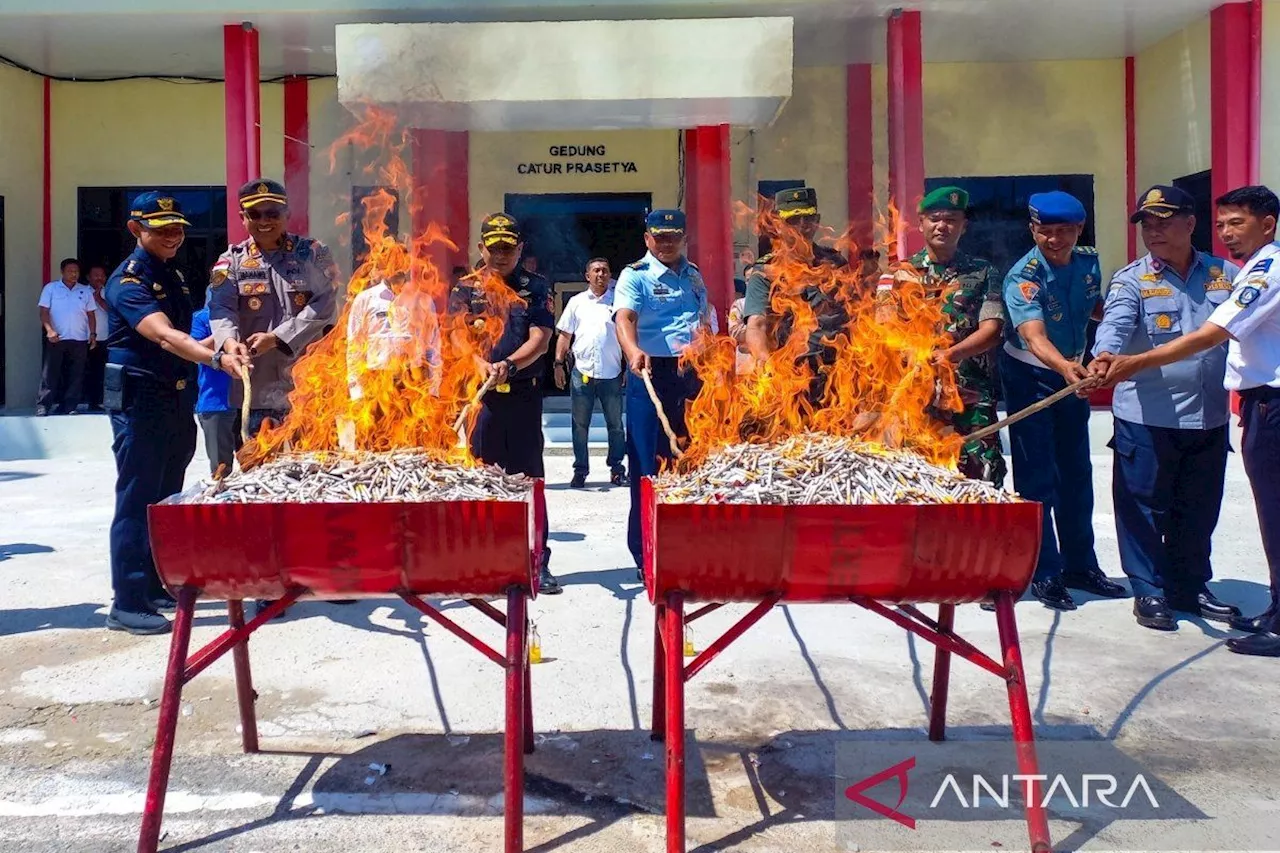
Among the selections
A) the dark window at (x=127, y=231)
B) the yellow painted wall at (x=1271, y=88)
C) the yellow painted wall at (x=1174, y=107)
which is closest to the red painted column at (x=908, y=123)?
the yellow painted wall at (x=1174, y=107)

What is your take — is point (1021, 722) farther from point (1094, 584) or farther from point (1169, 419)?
point (1094, 584)

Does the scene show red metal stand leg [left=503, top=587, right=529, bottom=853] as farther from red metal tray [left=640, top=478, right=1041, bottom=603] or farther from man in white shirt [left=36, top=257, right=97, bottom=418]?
man in white shirt [left=36, top=257, right=97, bottom=418]

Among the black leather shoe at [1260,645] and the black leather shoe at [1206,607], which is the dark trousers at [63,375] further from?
the black leather shoe at [1260,645]

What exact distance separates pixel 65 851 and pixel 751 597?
2049mm

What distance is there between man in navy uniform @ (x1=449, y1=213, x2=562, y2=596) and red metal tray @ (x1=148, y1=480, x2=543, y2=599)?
2.44 m

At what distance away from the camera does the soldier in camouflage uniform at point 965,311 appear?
4.61 m

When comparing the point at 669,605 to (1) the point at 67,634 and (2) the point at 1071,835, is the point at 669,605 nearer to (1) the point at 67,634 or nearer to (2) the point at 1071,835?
(2) the point at 1071,835

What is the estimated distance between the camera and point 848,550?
2.45 m

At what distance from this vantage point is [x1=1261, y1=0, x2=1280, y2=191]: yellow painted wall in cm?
929

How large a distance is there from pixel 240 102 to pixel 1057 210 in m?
8.35

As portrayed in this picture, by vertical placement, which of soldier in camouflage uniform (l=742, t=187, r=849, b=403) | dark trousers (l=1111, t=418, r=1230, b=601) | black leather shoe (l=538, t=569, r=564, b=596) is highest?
soldier in camouflage uniform (l=742, t=187, r=849, b=403)

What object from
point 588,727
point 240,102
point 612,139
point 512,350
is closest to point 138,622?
point 512,350

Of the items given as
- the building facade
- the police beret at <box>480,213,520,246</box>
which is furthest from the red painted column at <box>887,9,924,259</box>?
the police beret at <box>480,213,520,246</box>

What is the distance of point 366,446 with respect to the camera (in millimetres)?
3430
